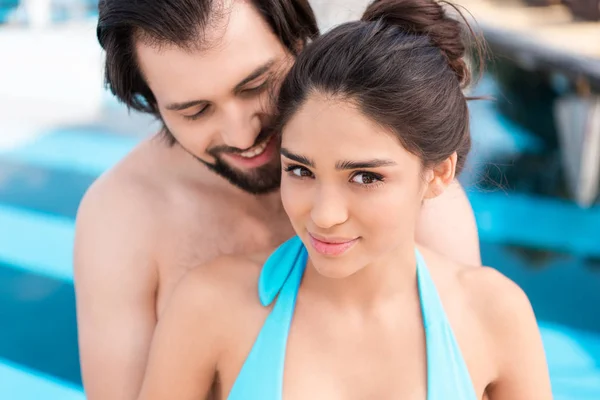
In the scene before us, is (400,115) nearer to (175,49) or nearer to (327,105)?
(327,105)

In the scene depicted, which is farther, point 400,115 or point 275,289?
point 275,289

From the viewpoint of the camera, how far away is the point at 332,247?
132 centimetres

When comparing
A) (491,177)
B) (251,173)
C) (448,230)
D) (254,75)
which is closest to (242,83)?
(254,75)

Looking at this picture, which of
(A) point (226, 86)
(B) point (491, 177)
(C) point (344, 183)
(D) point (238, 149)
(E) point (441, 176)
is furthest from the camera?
(B) point (491, 177)

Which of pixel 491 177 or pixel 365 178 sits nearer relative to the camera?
pixel 365 178

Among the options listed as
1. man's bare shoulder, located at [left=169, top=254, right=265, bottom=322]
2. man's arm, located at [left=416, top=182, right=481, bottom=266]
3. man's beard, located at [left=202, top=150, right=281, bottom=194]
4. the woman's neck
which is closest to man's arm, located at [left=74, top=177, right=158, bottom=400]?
man's beard, located at [left=202, top=150, right=281, bottom=194]

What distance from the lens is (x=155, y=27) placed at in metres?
1.63

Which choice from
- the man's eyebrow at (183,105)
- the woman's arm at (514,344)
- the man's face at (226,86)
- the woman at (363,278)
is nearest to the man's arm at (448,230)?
the woman at (363,278)

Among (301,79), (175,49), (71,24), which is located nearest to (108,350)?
(175,49)

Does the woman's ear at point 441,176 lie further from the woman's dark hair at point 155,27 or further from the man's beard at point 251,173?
the woman's dark hair at point 155,27

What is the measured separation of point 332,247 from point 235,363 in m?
0.36

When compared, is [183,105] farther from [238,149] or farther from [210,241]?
[210,241]

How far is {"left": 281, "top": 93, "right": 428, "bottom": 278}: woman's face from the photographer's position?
126 centimetres

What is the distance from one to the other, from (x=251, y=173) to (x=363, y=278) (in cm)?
49
